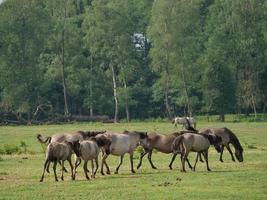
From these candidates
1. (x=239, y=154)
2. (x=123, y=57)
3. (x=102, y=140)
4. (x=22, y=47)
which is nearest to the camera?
(x=102, y=140)

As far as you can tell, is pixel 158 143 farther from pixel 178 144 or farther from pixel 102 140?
pixel 102 140

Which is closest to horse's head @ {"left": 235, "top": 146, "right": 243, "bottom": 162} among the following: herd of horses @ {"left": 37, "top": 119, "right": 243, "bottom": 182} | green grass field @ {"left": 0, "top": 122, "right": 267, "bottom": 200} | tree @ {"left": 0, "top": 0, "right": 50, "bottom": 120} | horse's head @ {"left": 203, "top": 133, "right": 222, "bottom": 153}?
herd of horses @ {"left": 37, "top": 119, "right": 243, "bottom": 182}

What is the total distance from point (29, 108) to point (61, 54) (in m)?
9.27

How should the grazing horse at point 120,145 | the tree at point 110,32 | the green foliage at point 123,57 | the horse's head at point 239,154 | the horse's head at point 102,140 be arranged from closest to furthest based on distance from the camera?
the horse's head at point 102,140 < the grazing horse at point 120,145 < the horse's head at point 239,154 < the green foliage at point 123,57 < the tree at point 110,32

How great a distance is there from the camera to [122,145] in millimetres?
27781

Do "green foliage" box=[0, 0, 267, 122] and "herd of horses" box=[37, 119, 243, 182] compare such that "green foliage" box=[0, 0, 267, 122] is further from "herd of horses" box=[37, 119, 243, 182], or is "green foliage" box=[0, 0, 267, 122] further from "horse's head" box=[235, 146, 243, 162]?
"herd of horses" box=[37, 119, 243, 182]

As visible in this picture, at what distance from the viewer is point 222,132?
3291cm

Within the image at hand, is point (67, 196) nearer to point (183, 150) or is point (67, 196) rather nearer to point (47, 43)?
point (183, 150)

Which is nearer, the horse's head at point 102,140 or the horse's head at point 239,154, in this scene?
the horse's head at point 102,140

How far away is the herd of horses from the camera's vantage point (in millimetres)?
24906

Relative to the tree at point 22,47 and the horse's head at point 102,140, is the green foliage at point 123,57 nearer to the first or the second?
the tree at point 22,47

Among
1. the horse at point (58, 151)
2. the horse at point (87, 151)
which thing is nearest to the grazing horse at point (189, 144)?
the horse at point (87, 151)

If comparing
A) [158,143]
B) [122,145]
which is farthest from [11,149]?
[122,145]

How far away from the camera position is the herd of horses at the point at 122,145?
81.7 feet
